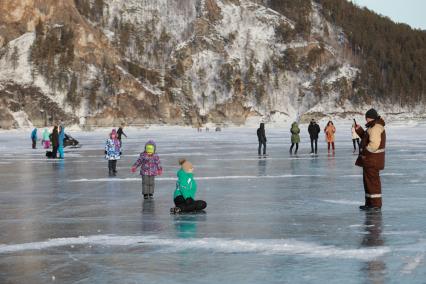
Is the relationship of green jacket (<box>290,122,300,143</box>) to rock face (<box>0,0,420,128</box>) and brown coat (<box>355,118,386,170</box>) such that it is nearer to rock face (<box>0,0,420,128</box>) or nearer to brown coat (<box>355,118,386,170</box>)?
brown coat (<box>355,118,386,170</box>)

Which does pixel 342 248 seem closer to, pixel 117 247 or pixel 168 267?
pixel 168 267

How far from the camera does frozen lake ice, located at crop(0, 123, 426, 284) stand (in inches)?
253

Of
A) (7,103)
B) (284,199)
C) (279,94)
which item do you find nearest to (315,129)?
(284,199)

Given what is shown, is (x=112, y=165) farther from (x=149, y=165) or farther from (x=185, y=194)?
(x=185, y=194)

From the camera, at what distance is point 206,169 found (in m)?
20.8

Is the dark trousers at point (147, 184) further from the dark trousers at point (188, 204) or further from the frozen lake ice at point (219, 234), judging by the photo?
the dark trousers at point (188, 204)

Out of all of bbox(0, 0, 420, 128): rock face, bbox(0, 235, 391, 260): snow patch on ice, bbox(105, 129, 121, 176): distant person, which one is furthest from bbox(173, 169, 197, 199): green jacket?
bbox(0, 0, 420, 128): rock face

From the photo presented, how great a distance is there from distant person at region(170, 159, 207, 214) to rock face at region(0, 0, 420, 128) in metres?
89.8

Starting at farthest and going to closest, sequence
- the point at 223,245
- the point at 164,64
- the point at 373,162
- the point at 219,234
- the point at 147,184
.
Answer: the point at 164,64, the point at 147,184, the point at 373,162, the point at 219,234, the point at 223,245

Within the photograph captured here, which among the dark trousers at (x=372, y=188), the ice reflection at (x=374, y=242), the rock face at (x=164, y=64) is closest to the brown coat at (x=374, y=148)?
the dark trousers at (x=372, y=188)

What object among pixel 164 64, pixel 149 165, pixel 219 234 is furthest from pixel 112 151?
pixel 164 64

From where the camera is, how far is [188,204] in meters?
10.8

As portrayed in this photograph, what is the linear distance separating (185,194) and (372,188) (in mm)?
3155

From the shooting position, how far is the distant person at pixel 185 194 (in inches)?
426
